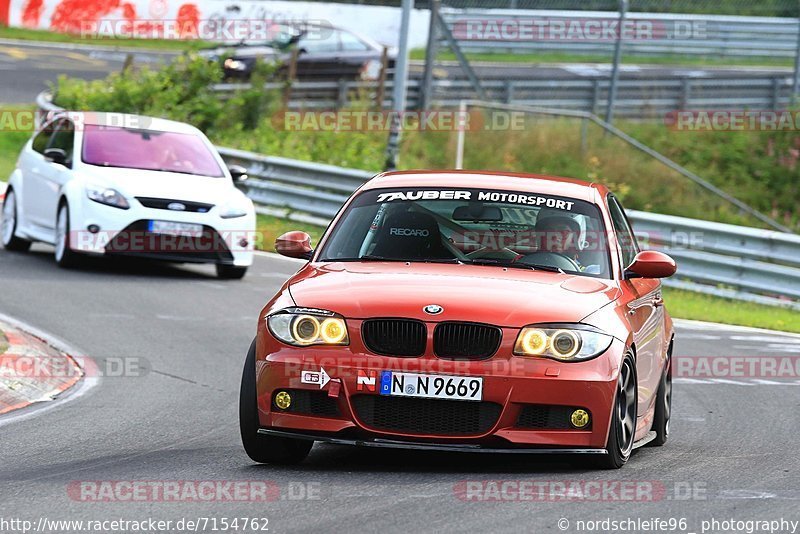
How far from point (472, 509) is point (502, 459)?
1.54m

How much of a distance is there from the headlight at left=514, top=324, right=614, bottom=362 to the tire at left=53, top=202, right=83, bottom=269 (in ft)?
33.1

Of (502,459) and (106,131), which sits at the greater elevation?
(106,131)

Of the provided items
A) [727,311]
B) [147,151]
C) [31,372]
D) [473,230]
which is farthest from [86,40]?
[473,230]

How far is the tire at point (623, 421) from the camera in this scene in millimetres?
7637

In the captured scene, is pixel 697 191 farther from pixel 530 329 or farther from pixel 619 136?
pixel 530 329

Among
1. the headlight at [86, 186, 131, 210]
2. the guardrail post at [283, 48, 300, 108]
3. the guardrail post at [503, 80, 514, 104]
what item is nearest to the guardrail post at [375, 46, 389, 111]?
the guardrail post at [283, 48, 300, 108]

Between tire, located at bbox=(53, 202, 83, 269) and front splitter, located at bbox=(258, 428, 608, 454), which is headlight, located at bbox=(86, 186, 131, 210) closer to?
tire, located at bbox=(53, 202, 83, 269)

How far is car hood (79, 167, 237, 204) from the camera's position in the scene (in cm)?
1670

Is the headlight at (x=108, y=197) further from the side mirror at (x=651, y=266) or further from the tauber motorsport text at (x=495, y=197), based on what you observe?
the side mirror at (x=651, y=266)

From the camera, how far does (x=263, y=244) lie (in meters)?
21.7

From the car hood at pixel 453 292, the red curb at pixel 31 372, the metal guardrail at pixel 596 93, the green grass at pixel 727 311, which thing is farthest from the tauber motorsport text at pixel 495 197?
the metal guardrail at pixel 596 93

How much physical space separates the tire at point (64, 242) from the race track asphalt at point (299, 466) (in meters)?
2.00

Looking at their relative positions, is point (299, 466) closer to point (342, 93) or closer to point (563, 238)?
point (563, 238)

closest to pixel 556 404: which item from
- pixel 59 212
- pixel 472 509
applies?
pixel 472 509
